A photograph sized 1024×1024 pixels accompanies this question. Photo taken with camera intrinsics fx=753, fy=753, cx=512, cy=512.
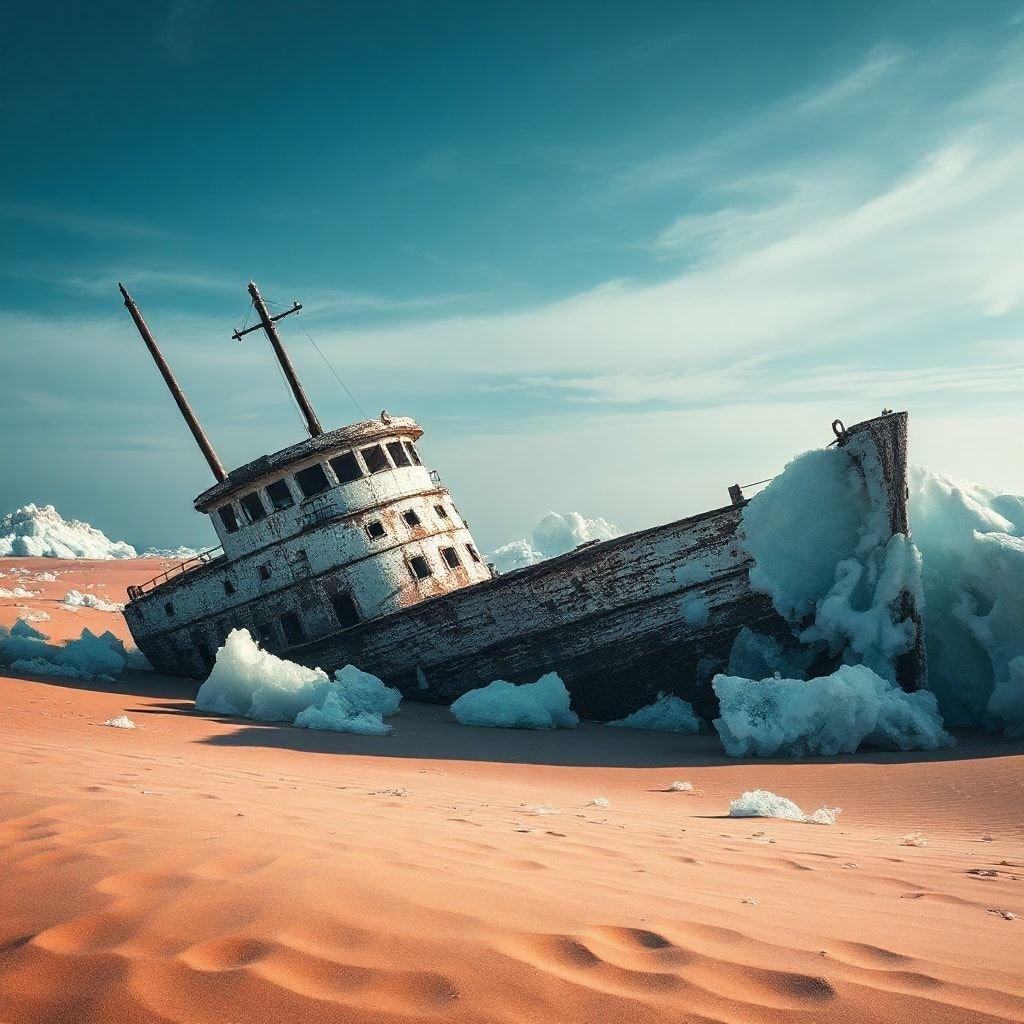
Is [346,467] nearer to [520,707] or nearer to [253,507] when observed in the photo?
[253,507]

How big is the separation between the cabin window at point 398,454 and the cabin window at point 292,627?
3.75m

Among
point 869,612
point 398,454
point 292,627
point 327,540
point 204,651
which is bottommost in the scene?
point 869,612

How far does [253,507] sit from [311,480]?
1.47 m

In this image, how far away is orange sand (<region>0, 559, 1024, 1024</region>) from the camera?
85.6 inches

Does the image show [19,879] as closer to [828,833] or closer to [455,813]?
[455,813]

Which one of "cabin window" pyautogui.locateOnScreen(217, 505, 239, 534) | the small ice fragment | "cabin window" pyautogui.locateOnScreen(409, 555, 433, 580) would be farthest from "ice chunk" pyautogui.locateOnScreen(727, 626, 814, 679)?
"cabin window" pyautogui.locateOnScreen(217, 505, 239, 534)

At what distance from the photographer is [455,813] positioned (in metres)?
5.27

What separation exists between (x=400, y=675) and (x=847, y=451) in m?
8.55

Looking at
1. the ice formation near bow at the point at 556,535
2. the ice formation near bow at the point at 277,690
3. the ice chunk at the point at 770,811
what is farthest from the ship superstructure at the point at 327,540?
the ice formation near bow at the point at 556,535

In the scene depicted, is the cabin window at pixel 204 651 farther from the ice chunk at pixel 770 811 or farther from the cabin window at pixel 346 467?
the ice chunk at pixel 770 811

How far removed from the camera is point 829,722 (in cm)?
933

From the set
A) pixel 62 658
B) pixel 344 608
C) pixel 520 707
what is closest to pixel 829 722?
pixel 520 707

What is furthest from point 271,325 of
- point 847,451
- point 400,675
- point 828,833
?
point 828,833

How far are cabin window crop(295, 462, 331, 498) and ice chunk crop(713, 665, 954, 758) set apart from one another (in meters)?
9.18
